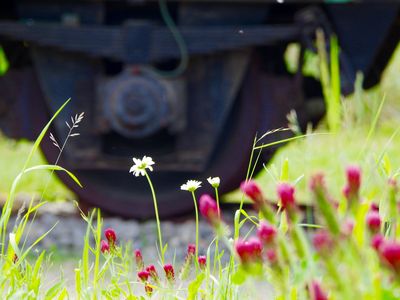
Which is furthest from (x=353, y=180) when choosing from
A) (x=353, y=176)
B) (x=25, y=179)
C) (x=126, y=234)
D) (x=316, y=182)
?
(x=25, y=179)

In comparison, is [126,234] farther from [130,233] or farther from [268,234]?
[268,234]

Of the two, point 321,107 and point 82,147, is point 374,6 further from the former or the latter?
point 82,147

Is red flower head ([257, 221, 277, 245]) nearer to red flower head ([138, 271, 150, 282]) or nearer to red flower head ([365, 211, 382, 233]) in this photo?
red flower head ([365, 211, 382, 233])

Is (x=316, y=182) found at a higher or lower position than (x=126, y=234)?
higher

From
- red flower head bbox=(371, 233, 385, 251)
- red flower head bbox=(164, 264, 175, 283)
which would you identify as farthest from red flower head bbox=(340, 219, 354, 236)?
red flower head bbox=(164, 264, 175, 283)

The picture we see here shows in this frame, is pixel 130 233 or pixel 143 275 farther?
pixel 130 233

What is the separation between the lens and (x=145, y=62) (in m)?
5.70

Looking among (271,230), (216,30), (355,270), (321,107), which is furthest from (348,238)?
(321,107)

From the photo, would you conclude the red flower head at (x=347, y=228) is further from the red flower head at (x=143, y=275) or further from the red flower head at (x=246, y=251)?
the red flower head at (x=143, y=275)

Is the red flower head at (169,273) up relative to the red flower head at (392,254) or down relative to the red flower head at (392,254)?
down

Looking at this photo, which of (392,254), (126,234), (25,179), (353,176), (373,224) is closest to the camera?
(392,254)

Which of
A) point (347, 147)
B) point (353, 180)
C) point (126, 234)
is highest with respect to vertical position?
point (353, 180)

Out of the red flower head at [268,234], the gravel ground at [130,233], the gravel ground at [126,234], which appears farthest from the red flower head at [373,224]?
the gravel ground at [130,233]

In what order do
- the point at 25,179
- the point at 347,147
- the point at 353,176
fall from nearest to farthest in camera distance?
the point at 353,176 < the point at 347,147 < the point at 25,179
